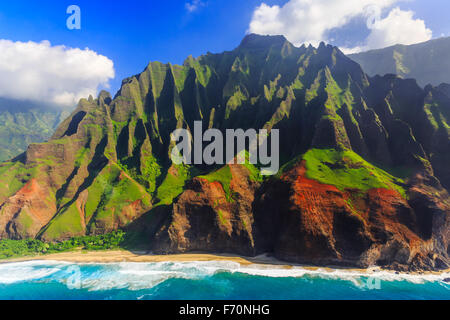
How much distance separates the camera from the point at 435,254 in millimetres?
63438

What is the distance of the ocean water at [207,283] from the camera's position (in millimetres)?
50594

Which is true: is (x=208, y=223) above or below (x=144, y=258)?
above

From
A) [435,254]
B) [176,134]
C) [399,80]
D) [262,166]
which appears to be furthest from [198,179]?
[399,80]

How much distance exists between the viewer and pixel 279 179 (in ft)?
271

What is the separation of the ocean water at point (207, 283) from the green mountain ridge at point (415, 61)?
504ft

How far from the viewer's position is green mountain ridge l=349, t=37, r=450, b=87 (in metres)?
149

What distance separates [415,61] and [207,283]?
212826 mm

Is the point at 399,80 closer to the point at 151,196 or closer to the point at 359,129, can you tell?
the point at 359,129

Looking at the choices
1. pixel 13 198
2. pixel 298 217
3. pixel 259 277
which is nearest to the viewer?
pixel 259 277

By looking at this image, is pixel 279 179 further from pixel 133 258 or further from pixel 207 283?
Answer: pixel 133 258

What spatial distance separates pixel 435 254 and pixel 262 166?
61.7 metres
